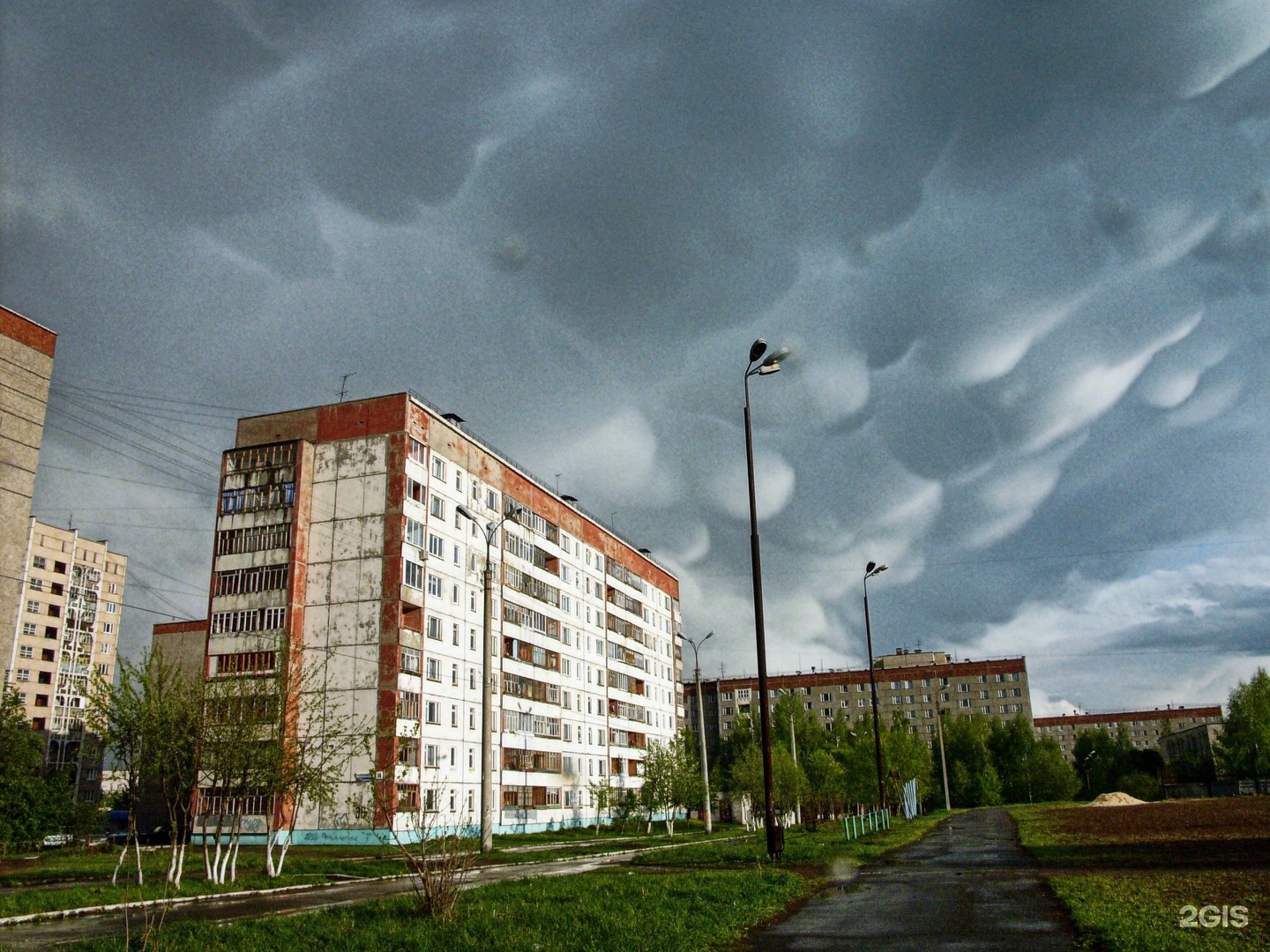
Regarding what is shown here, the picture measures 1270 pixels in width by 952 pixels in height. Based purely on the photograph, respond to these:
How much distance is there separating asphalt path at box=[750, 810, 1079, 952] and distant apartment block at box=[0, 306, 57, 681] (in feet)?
133

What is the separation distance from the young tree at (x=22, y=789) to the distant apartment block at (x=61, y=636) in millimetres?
52096

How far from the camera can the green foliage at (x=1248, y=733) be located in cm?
12094

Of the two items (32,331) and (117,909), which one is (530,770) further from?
(117,909)

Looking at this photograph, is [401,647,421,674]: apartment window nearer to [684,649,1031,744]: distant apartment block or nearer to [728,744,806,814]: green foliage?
[728,744,806,814]: green foliage

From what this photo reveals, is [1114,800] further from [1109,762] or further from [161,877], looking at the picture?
[161,877]

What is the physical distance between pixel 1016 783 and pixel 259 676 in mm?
Answer: 137582

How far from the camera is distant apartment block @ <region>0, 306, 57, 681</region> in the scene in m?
45.9

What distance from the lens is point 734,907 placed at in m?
15.7

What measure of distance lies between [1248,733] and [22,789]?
12911cm

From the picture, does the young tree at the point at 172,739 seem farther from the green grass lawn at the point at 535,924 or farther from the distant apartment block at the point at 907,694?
the distant apartment block at the point at 907,694

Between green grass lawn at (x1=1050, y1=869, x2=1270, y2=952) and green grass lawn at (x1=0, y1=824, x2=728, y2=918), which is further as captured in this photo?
green grass lawn at (x1=0, y1=824, x2=728, y2=918)

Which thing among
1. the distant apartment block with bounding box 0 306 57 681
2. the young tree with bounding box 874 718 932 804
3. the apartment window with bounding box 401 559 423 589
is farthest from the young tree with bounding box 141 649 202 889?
the young tree with bounding box 874 718 932 804

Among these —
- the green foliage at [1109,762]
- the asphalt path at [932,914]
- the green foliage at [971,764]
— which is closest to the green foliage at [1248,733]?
the green foliage at [1109,762]

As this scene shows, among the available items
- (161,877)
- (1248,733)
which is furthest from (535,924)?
(1248,733)
